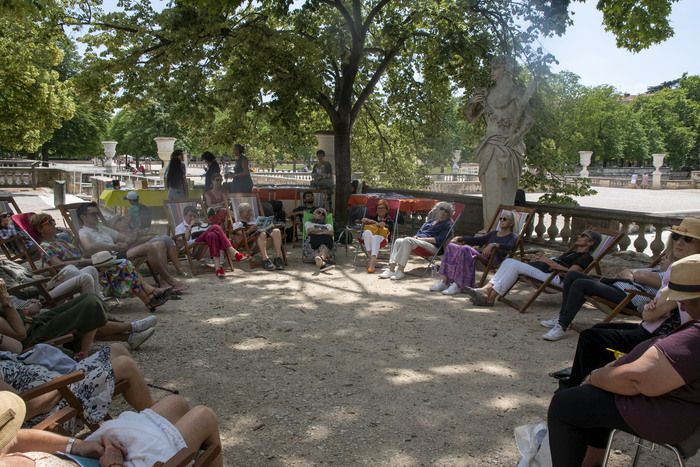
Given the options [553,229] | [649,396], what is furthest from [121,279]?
[553,229]

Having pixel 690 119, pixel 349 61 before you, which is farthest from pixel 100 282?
pixel 690 119

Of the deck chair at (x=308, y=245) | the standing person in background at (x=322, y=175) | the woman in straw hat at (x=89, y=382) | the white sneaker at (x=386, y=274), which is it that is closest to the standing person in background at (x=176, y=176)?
the standing person in background at (x=322, y=175)

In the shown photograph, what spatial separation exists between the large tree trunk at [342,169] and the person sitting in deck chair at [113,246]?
5.68 m

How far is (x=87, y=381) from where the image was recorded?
8.85ft

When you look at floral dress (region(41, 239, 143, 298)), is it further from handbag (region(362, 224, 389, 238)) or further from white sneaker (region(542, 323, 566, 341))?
white sneaker (region(542, 323, 566, 341))

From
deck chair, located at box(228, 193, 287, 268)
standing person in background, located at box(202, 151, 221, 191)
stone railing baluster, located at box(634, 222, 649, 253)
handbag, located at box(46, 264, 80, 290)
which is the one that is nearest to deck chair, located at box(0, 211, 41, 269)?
handbag, located at box(46, 264, 80, 290)

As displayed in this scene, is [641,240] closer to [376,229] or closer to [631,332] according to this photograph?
[376,229]

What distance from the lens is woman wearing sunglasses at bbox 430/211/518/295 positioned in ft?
22.0

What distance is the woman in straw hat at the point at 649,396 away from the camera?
2150mm

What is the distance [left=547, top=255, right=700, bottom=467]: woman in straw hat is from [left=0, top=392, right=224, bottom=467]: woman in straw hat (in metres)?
1.56

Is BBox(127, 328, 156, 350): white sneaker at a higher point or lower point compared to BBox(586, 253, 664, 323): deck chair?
lower

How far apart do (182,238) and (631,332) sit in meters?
5.92

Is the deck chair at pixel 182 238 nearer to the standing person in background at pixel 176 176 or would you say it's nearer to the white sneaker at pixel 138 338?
the standing person in background at pixel 176 176

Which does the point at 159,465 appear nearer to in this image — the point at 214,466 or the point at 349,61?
the point at 214,466
